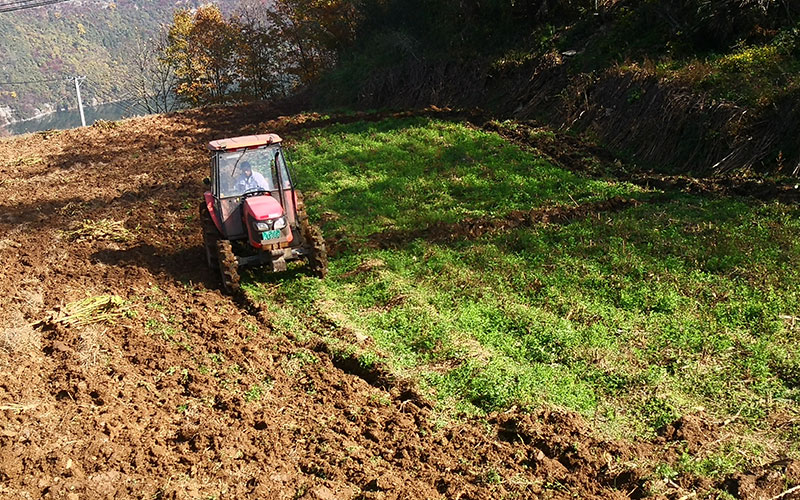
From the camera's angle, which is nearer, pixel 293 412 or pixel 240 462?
pixel 240 462

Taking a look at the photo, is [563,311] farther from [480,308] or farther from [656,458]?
[656,458]

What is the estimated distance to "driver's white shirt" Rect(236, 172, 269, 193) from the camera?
1048 cm

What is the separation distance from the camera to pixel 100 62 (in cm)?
12225

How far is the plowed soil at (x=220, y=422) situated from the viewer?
5.75 meters

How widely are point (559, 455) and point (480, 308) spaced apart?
3247 mm

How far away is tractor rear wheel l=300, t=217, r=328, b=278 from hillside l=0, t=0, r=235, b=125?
94.5m

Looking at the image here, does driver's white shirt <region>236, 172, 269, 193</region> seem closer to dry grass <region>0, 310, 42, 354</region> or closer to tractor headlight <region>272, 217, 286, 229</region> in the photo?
tractor headlight <region>272, 217, 286, 229</region>

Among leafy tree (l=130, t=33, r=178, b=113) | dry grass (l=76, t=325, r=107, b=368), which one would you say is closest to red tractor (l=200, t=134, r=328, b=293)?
dry grass (l=76, t=325, r=107, b=368)

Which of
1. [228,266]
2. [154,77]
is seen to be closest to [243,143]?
[228,266]

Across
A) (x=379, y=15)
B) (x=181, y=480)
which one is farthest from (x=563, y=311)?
(x=379, y=15)

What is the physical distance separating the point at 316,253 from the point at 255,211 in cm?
122

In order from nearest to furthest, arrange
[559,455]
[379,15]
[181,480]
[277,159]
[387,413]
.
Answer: [181,480] < [559,455] < [387,413] < [277,159] < [379,15]

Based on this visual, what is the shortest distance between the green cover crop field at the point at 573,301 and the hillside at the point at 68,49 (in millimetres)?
93994

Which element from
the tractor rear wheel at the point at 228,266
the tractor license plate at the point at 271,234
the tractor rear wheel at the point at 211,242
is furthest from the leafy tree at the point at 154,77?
the tractor license plate at the point at 271,234
